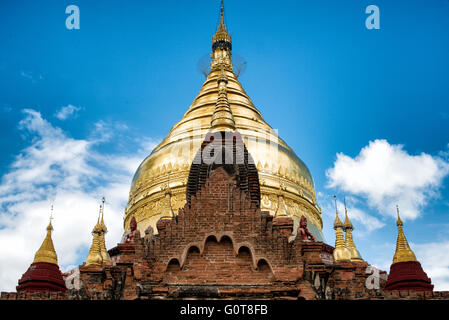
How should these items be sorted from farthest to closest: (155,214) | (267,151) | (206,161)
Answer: (267,151) → (155,214) → (206,161)

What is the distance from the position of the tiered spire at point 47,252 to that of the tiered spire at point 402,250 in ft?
48.7

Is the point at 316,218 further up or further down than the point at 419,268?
further up

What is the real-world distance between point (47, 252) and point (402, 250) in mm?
15442

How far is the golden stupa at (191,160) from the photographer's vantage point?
3425 cm

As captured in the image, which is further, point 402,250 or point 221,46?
point 221,46

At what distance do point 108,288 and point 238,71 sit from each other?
111ft

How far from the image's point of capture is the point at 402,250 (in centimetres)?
2616

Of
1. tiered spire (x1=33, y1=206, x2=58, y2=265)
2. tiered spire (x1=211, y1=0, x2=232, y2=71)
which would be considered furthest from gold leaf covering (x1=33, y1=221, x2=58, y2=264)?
tiered spire (x1=211, y1=0, x2=232, y2=71)

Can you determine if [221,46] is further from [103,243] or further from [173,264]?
[173,264]

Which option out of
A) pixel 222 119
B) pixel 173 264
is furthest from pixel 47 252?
pixel 173 264

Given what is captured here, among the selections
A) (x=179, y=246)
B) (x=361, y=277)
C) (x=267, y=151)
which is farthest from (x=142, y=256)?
(x=267, y=151)

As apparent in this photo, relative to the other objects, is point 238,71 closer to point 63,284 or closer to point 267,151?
point 267,151

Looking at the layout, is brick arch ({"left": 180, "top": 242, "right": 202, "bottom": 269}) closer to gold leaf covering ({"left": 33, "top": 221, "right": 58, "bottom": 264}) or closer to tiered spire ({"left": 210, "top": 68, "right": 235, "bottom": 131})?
tiered spire ({"left": 210, "top": 68, "right": 235, "bottom": 131})
